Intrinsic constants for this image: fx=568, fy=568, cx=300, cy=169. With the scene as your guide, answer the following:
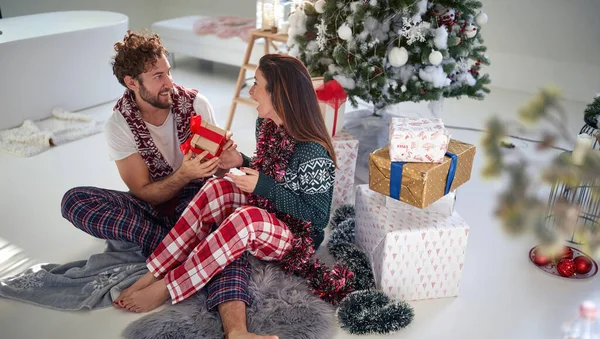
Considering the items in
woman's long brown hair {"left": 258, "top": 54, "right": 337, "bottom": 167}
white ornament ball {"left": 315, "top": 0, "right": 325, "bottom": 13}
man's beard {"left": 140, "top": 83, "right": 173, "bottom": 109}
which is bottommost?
man's beard {"left": 140, "top": 83, "right": 173, "bottom": 109}

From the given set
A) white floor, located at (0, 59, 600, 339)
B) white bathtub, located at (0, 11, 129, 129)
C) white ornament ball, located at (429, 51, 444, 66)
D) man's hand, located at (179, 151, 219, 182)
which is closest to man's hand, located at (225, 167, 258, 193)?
man's hand, located at (179, 151, 219, 182)

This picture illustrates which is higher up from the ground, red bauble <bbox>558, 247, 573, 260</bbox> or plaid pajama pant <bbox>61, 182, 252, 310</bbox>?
plaid pajama pant <bbox>61, 182, 252, 310</bbox>

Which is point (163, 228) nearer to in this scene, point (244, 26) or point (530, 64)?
point (244, 26)

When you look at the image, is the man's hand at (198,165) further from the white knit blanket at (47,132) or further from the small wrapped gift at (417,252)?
the white knit blanket at (47,132)

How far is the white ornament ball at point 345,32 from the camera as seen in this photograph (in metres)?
2.75

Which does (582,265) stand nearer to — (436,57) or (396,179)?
(396,179)

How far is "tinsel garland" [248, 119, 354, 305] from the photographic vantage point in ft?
6.93

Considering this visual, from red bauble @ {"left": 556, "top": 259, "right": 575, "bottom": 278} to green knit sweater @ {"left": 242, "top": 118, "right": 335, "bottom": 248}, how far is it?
1.04 m

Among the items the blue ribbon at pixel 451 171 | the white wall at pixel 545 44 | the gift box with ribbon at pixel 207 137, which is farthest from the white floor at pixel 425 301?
the white wall at pixel 545 44

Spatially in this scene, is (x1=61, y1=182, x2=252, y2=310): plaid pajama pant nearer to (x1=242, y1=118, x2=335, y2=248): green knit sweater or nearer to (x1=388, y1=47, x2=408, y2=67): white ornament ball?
(x1=242, y1=118, x2=335, y2=248): green knit sweater

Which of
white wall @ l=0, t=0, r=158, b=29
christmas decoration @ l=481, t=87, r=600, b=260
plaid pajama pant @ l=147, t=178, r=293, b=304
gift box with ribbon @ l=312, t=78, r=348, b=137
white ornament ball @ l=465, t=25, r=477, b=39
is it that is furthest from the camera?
white wall @ l=0, t=0, r=158, b=29

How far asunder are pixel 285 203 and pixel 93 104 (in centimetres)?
280

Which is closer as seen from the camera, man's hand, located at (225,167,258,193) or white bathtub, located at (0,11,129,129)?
man's hand, located at (225,167,258,193)

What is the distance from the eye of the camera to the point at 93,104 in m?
4.30
